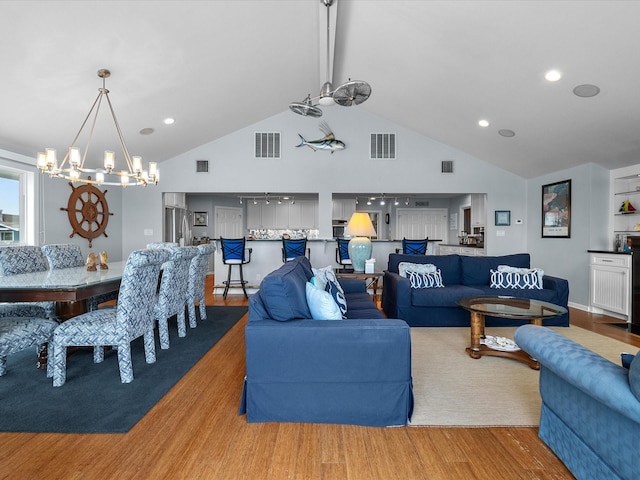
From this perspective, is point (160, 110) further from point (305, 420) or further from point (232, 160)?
point (305, 420)

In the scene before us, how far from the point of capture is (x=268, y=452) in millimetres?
1818

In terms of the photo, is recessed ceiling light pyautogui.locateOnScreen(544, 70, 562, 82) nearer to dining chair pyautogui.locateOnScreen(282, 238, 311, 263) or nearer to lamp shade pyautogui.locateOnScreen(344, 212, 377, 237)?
lamp shade pyautogui.locateOnScreen(344, 212, 377, 237)

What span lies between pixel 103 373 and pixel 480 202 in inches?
302

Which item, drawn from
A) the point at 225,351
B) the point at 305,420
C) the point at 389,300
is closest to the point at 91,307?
the point at 225,351

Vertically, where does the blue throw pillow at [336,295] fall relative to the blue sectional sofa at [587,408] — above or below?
above

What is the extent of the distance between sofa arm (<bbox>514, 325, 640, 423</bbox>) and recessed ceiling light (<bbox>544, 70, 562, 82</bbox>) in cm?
321

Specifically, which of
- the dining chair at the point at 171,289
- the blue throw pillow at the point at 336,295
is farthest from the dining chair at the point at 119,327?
the blue throw pillow at the point at 336,295

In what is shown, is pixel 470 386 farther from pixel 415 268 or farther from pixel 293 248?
pixel 293 248

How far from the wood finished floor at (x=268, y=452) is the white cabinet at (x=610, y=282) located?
3.79 m

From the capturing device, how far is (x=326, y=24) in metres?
4.08

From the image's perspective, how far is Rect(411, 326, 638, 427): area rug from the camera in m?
2.17

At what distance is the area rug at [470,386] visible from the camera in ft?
7.11

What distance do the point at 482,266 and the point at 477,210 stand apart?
3997 mm

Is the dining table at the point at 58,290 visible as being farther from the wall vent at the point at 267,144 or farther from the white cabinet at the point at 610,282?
the white cabinet at the point at 610,282
